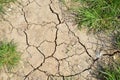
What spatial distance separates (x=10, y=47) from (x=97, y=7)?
1022 mm

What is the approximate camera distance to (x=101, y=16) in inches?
133

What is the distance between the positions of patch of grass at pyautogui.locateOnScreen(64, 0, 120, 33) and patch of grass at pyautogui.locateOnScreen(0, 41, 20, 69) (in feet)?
2.49

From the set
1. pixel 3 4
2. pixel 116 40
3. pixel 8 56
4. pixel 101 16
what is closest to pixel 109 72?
pixel 116 40

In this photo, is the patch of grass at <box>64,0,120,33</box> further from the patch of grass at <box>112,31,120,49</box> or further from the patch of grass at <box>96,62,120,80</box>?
the patch of grass at <box>96,62,120,80</box>

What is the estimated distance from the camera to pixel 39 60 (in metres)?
3.28

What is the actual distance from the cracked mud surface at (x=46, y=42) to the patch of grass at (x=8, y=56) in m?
0.06

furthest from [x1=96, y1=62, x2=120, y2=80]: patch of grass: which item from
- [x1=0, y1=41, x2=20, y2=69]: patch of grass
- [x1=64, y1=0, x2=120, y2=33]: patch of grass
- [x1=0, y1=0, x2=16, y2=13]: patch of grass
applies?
[x1=0, y1=0, x2=16, y2=13]: patch of grass

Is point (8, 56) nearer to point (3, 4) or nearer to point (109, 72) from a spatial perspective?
point (3, 4)

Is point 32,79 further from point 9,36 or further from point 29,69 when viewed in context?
point 9,36

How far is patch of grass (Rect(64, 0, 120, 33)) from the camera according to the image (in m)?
3.35

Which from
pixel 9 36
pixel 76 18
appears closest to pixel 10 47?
pixel 9 36

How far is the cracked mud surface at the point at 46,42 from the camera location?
3.21 m

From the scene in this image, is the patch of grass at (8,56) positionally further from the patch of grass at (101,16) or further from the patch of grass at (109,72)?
the patch of grass at (109,72)

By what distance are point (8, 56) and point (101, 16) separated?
3.52ft
